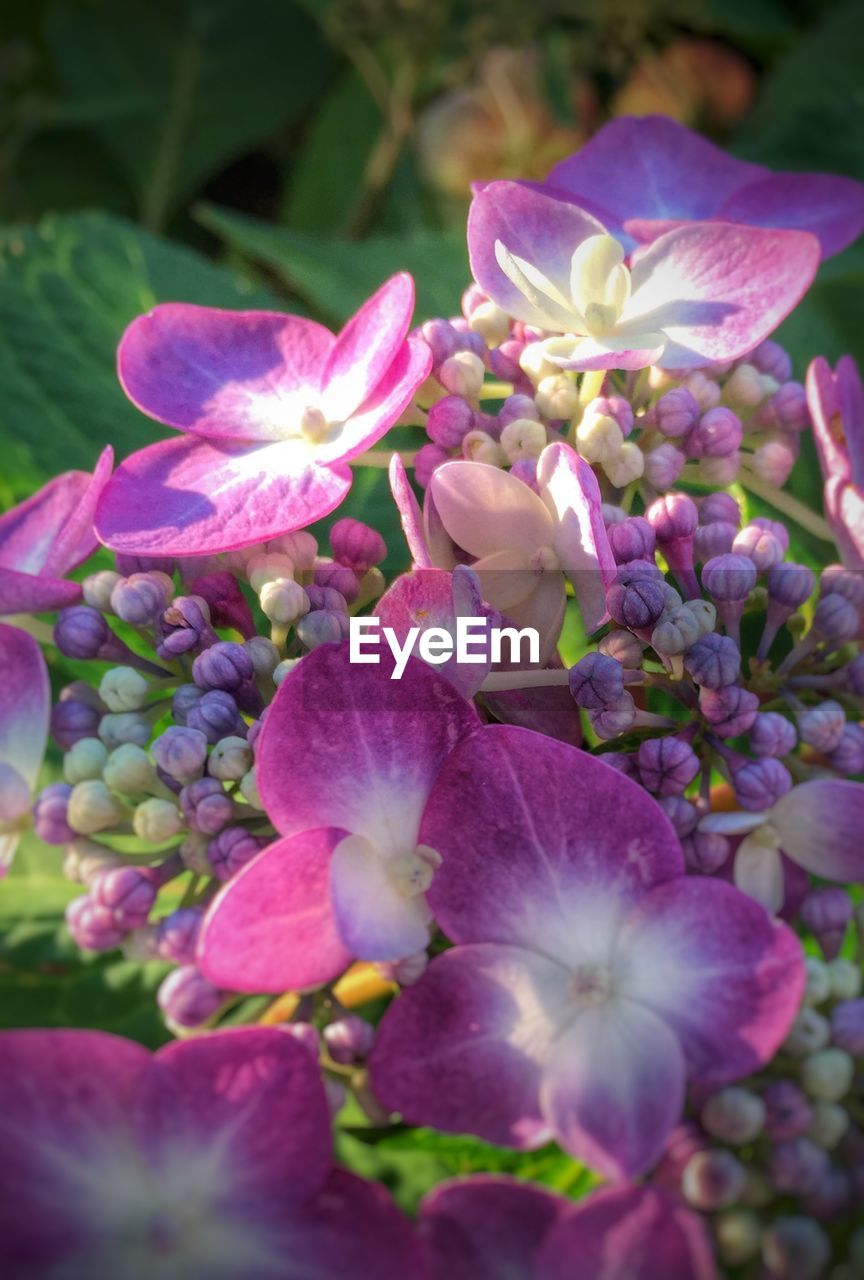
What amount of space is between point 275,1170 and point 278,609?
0.75ft

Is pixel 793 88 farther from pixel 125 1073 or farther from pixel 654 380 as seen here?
pixel 125 1073

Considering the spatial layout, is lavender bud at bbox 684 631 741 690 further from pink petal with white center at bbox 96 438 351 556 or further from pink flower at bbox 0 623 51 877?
pink flower at bbox 0 623 51 877

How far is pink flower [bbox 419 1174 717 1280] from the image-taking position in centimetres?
45

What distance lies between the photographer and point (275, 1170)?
0.48 m

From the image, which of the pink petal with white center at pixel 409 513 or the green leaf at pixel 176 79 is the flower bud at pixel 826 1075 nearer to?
the pink petal with white center at pixel 409 513

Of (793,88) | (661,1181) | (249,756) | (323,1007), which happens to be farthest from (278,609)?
(793,88)

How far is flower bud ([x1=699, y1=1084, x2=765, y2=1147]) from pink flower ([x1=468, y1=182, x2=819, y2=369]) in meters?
0.32

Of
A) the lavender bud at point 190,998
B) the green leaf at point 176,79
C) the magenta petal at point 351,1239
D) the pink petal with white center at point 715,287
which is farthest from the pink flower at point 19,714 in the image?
the green leaf at point 176,79

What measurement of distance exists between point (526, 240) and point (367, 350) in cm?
10

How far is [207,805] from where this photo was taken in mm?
542

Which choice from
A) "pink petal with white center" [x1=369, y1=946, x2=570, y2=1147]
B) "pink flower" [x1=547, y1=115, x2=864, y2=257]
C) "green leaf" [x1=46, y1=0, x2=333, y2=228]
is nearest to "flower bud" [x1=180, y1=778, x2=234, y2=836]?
"pink petal with white center" [x1=369, y1=946, x2=570, y2=1147]

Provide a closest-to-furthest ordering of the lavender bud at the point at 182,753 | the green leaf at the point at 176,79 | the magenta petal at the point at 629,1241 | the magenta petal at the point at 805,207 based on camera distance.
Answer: the magenta petal at the point at 629,1241 < the lavender bud at the point at 182,753 < the magenta petal at the point at 805,207 < the green leaf at the point at 176,79

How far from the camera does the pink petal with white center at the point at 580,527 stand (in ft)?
1.75

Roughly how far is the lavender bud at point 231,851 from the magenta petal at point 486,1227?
0.15 meters
